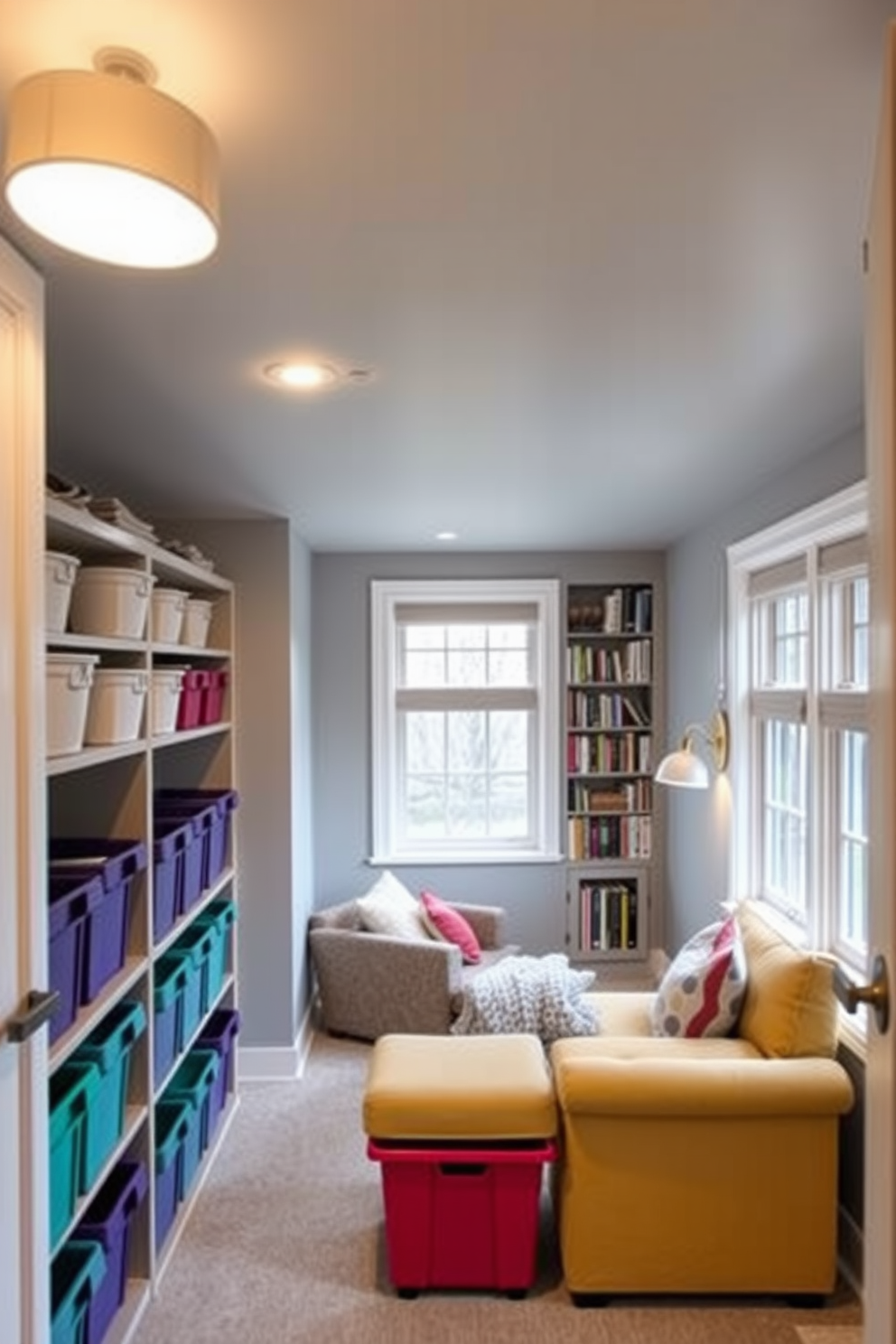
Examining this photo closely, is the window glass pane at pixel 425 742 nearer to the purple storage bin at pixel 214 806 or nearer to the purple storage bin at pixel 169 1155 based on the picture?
the purple storage bin at pixel 214 806

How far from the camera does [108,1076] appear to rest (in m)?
2.10

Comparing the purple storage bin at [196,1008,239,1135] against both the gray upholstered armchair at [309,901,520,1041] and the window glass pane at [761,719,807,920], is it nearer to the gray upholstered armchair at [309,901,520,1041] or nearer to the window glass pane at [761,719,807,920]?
the gray upholstered armchair at [309,901,520,1041]

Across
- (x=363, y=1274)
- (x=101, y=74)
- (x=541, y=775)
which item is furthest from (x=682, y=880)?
(x=101, y=74)

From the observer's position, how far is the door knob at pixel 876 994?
1015 mm

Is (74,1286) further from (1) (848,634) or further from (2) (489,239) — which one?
Answer: (1) (848,634)

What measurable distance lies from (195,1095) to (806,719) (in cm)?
235

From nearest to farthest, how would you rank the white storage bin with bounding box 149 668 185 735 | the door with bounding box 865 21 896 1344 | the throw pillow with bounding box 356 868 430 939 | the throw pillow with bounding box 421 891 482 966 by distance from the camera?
the door with bounding box 865 21 896 1344
the white storage bin with bounding box 149 668 185 735
the throw pillow with bounding box 356 868 430 939
the throw pillow with bounding box 421 891 482 966

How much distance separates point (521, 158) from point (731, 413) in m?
1.34

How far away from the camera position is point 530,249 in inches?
56.7

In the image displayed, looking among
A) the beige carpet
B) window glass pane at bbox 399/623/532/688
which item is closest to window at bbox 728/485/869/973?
the beige carpet

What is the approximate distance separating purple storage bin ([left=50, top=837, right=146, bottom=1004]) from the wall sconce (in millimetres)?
2095

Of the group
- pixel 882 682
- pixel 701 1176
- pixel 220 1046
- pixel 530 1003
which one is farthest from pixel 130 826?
pixel 882 682

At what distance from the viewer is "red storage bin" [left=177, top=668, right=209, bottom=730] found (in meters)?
3.01

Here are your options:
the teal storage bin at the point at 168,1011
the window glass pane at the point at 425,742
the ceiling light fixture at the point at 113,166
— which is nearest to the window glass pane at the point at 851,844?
the teal storage bin at the point at 168,1011
